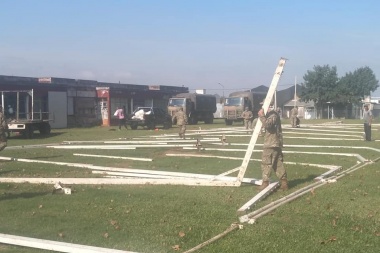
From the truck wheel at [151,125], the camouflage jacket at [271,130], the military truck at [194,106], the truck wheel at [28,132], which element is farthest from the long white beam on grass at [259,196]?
the military truck at [194,106]

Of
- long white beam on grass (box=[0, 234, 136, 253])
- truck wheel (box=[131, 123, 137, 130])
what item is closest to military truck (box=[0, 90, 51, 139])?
truck wheel (box=[131, 123, 137, 130])

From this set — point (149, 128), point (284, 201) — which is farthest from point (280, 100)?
point (284, 201)

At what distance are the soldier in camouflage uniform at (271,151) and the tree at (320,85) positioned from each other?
74.2 m

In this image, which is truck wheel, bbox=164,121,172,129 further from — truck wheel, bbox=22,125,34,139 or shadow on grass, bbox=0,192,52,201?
shadow on grass, bbox=0,192,52,201

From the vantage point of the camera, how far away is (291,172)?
13.6 meters

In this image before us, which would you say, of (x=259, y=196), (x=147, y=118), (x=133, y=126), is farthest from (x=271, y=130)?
(x=133, y=126)

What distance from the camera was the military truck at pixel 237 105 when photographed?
159 feet

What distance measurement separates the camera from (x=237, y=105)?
160 ft

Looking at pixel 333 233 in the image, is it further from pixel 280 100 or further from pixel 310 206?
pixel 280 100

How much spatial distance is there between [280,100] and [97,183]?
3616 inches

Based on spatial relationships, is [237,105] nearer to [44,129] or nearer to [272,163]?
[44,129]

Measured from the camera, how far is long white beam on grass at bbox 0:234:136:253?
634 cm

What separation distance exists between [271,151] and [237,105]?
38.4 metres

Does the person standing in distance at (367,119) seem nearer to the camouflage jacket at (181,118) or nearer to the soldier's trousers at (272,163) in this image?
the camouflage jacket at (181,118)
